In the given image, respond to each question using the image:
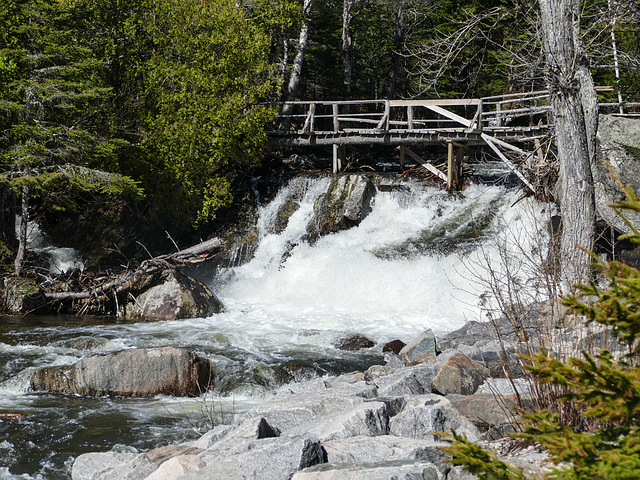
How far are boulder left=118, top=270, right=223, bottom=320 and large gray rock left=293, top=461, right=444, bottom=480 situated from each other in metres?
8.54

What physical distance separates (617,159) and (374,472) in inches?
373

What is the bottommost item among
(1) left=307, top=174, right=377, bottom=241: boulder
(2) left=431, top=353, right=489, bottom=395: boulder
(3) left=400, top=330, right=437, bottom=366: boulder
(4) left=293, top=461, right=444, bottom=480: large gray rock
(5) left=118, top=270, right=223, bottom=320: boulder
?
(5) left=118, top=270, right=223, bottom=320: boulder

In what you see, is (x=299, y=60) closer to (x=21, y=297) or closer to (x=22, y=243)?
(x=22, y=243)

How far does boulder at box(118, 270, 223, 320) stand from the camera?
454 inches

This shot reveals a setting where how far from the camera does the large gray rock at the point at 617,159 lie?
10023mm

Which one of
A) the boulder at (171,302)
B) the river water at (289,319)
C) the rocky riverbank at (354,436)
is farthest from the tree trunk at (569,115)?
the boulder at (171,302)

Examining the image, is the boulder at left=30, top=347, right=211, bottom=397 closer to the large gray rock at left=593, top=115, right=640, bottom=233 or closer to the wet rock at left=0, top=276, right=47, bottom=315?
the wet rock at left=0, top=276, right=47, bottom=315

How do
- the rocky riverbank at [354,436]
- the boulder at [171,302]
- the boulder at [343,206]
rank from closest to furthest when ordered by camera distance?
1. the rocky riverbank at [354,436]
2. the boulder at [171,302]
3. the boulder at [343,206]

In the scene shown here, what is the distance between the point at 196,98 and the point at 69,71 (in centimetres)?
328

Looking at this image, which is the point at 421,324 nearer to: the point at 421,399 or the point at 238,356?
the point at 238,356

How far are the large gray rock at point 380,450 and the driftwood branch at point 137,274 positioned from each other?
9070mm

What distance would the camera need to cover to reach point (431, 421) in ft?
13.2

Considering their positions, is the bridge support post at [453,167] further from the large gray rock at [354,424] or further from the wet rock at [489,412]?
the large gray rock at [354,424]

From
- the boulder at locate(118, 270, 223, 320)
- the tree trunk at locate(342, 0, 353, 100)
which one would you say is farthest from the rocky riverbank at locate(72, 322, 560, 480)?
the tree trunk at locate(342, 0, 353, 100)
